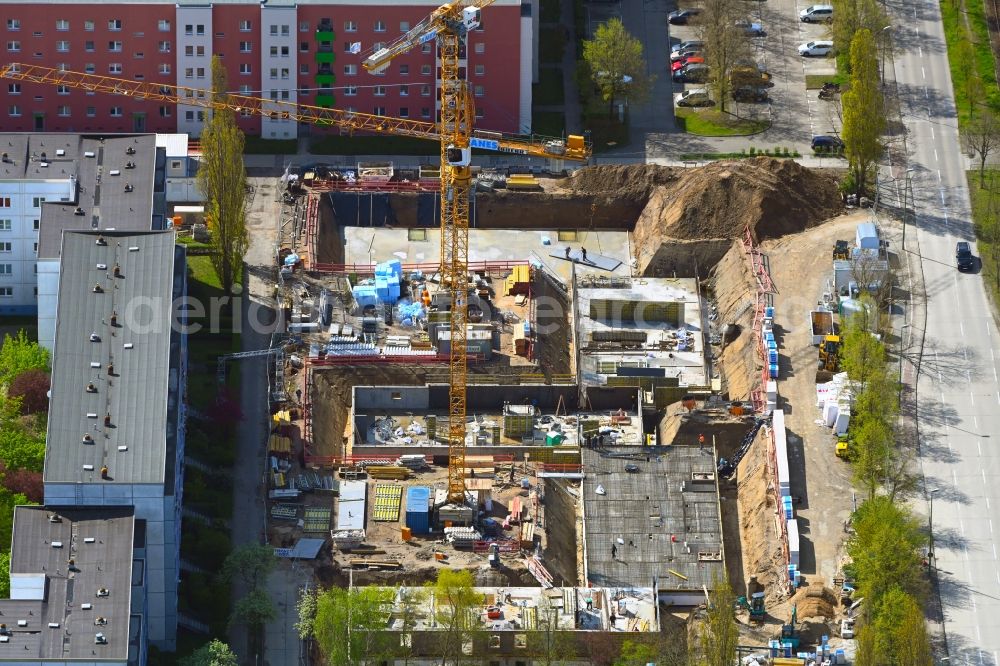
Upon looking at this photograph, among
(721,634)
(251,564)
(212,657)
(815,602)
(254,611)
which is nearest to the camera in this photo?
(721,634)

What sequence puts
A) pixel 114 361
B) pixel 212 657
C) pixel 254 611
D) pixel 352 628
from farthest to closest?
pixel 114 361
pixel 254 611
pixel 352 628
pixel 212 657

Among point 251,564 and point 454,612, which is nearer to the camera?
point 454,612

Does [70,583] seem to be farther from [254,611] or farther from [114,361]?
[114,361]

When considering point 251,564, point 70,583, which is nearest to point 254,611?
point 251,564

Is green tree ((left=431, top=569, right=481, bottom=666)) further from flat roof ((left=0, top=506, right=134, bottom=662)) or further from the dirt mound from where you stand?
the dirt mound

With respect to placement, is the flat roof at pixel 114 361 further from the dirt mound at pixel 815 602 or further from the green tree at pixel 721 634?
the dirt mound at pixel 815 602

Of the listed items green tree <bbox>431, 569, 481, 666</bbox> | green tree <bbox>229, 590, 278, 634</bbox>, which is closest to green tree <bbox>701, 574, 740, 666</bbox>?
green tree <bbox>431, 569, 481, 666</bbox>

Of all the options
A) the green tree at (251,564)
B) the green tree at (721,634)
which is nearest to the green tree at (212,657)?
the green tree at (251,564)
